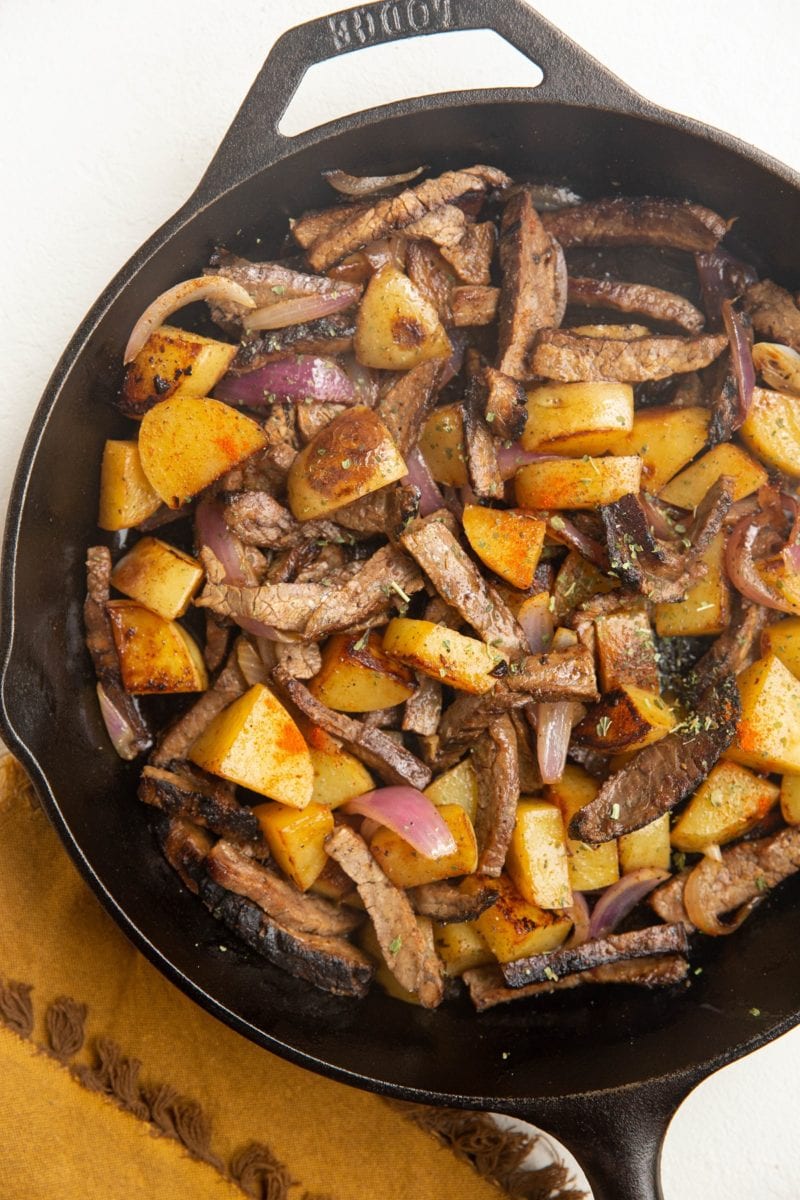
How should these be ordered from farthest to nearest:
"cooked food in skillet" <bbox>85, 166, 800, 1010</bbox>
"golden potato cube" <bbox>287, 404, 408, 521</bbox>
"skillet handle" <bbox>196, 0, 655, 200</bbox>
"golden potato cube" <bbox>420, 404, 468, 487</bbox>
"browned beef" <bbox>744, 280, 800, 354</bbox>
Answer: "browned beef" <bbox>744, 280, 800, 354</bbox>, "golden potato cube" <bbox>420, 404, 468, 487</bbox>, "cooked food in skillet" <bbox>85, 166, 800, 1010</bbox>, "golden potato cube" <bbox>287, 404, 408, 521</bbox>, "skillet handle" <bbox>196, 0, 655, 200</bbox>

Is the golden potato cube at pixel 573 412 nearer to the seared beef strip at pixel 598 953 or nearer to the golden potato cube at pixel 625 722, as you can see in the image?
the golden potato cube at pixel 625 722

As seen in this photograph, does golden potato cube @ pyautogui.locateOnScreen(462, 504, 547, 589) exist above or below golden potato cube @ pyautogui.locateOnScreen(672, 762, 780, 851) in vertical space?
above

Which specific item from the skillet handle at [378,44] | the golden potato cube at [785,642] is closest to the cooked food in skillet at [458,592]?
the golden potato cube at [785,642]

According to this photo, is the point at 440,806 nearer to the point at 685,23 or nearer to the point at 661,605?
the point at 661,605

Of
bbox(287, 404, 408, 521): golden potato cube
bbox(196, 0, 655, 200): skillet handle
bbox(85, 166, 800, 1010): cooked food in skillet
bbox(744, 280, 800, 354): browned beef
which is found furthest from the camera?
bbox(744, 280, 800, 354): browned beef

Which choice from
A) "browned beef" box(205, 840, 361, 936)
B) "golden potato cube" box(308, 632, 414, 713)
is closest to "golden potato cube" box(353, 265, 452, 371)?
"golden potato cube" box(308, 632, 414, 713)

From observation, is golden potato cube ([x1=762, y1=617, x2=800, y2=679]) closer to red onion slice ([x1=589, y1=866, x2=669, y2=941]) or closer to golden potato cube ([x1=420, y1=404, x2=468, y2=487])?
red onion slice ([x1=589, y1=866, x2=669, y2=941])

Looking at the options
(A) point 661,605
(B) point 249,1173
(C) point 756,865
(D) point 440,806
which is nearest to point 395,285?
(A) point 661,605
